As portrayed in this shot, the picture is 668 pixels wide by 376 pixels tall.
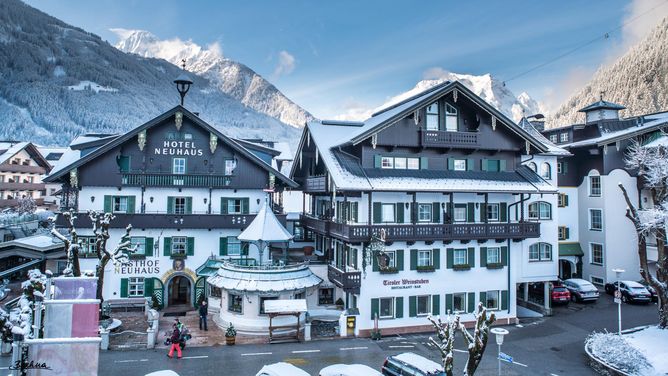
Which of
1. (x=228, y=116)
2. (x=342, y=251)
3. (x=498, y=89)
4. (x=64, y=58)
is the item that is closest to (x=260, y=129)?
(x=228, y=116)

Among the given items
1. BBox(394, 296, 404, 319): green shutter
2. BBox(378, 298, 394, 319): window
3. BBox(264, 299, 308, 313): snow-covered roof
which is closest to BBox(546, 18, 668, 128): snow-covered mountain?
BBox(394, 296, 404, 319): green shutter

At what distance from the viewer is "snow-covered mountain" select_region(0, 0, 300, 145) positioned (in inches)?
4210

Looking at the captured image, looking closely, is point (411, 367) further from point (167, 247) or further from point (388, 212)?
point (167, 247)

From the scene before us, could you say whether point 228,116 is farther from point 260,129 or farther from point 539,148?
point 539,148

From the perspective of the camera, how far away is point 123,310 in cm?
3077

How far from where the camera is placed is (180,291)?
111 feet

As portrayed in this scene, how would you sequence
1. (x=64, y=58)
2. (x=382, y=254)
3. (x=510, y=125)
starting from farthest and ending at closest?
(x=64, y=58) → (x=510, y=125) → (x=382, y=254)

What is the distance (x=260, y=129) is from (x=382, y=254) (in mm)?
122086

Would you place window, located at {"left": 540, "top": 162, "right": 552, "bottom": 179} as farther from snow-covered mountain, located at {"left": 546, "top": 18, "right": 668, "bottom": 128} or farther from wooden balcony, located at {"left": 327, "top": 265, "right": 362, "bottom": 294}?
snow-covered mountain, located at {"left": 546, "top": 18, "right": 668, "bottom": 128}

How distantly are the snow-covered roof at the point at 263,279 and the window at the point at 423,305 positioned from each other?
6523mm

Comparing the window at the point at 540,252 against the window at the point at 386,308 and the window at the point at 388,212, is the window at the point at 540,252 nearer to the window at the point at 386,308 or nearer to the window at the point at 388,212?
the window at the point at 388,212

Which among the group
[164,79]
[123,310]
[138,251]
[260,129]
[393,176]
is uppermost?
[164,79]

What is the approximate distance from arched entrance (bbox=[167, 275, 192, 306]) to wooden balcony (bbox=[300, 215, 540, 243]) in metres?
11.5

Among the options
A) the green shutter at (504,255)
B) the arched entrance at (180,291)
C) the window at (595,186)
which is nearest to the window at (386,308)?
the green shutter at (504,255)
